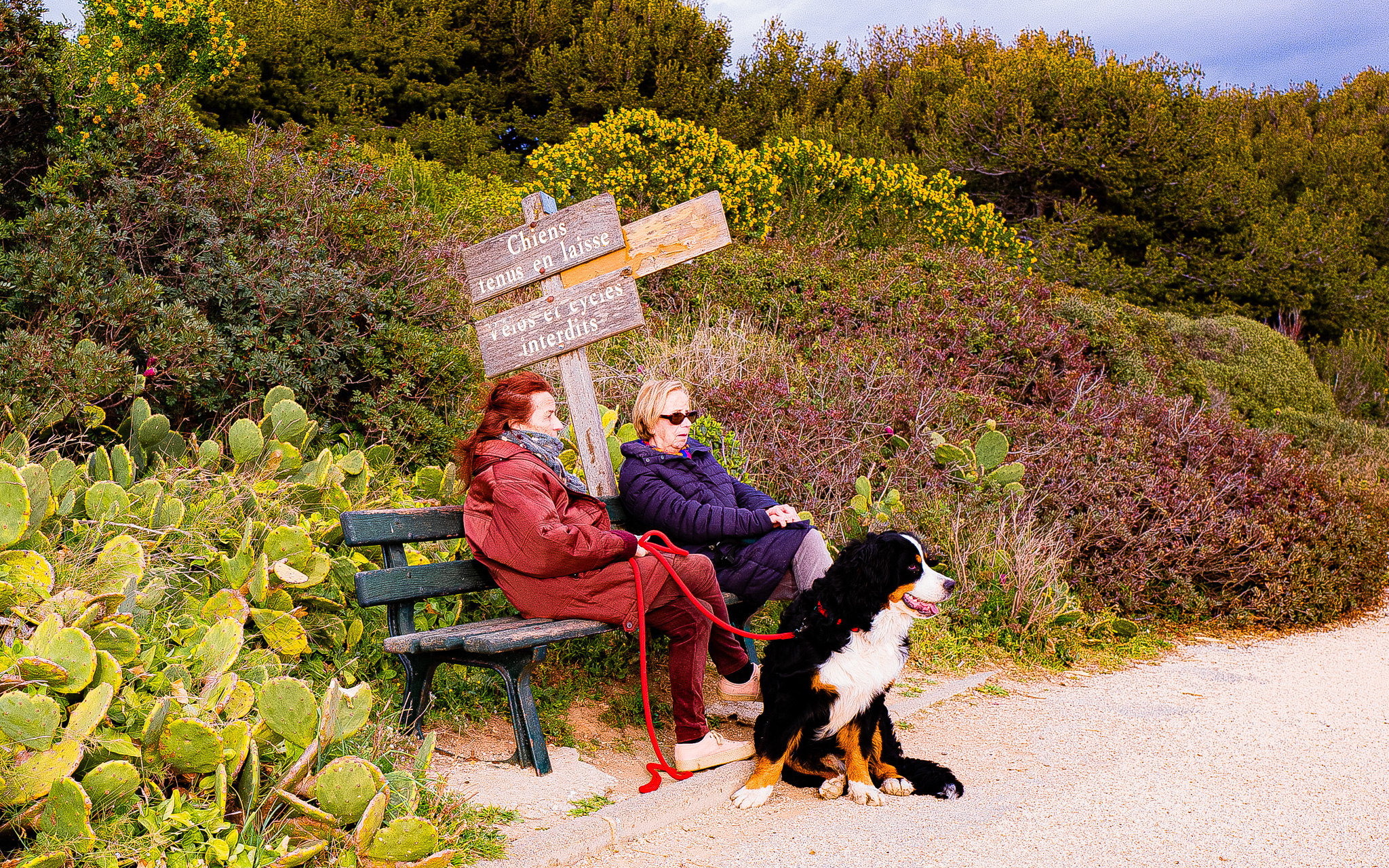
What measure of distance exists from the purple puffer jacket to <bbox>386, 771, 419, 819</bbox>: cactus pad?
1832 millimetres

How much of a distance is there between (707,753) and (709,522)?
103 cm

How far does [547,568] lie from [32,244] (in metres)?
3.45

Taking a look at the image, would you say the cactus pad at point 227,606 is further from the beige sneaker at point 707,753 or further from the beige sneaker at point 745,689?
the beige sneaker at point 745,689

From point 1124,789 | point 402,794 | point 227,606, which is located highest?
point 227,606

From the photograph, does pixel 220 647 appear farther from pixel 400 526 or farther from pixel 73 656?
pixel 400 526

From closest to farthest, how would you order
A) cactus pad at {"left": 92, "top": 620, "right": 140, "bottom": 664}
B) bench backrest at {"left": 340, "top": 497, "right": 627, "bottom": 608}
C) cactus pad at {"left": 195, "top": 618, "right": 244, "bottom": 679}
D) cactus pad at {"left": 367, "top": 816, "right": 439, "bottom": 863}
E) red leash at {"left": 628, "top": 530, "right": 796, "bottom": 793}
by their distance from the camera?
cactus pad at {"left": 367, "top": 816, "right": 439, "bottom": 863}, cactus pad at {"left": 92, "top": 620, "right": 140, "bottom": 664}, cactus pad at {"left": 195, "top": 618, "right": 244, "bottom": 679}, bench backrest at {"left": 340, "top": 497, "right": 627, "bottom": 608}, red leash at {"left": 628, "top": 530, "right": 796, "bottom": 793}

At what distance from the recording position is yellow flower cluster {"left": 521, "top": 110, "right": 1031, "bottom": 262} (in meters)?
11.6

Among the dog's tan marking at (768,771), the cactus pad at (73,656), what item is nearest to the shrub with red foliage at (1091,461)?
the dog's tan marking at (768,771)

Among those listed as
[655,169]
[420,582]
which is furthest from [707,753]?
[655,169]

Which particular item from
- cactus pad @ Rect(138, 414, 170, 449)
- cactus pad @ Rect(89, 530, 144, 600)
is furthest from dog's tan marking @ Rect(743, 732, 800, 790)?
cactus pad @ Rect(138, 414, 170, 449)

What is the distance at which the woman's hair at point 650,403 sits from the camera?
4.54 m

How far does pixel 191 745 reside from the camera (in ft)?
8.09

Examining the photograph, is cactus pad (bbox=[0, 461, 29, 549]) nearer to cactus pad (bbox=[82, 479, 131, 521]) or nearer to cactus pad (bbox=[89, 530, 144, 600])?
cactus pad (bbox=[89, 530, 144, 600])

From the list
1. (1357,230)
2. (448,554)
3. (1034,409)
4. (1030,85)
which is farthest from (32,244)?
(1357,230)
